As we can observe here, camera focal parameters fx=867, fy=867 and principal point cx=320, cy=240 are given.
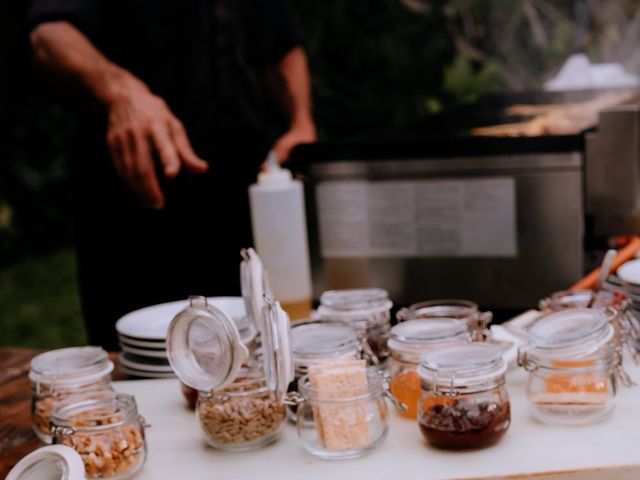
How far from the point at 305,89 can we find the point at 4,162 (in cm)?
529

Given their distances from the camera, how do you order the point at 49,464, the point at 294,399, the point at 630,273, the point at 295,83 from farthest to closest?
the point at 295,83
the point at 630,273
the point at 294,399
the point at 49,464

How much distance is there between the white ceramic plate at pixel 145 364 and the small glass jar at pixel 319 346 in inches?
12.9

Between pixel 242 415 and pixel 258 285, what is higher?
pixel 258 285

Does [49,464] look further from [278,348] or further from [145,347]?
[145,347]

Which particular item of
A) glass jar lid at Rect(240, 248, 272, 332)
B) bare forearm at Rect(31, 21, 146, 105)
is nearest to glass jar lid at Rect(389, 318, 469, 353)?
glass jar lid at Rect(240, 248, 272, 332)

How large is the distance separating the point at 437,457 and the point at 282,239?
779 mm

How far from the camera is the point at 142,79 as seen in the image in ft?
8.35

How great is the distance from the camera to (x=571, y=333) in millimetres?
1207

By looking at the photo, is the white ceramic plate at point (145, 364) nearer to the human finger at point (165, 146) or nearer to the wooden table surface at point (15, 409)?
the wooden table surface at point (15, 409)

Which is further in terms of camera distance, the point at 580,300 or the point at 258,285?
the point at 580,300

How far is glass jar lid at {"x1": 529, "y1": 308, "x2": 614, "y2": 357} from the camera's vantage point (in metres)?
1.17

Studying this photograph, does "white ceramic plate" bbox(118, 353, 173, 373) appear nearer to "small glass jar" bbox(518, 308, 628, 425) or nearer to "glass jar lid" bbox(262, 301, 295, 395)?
"glass jar lid" bbox(262, 301, 295, 395)

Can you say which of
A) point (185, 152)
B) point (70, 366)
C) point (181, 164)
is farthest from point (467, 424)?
point (181, 164)

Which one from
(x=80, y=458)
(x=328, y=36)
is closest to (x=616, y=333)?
(x=80, y=458)
